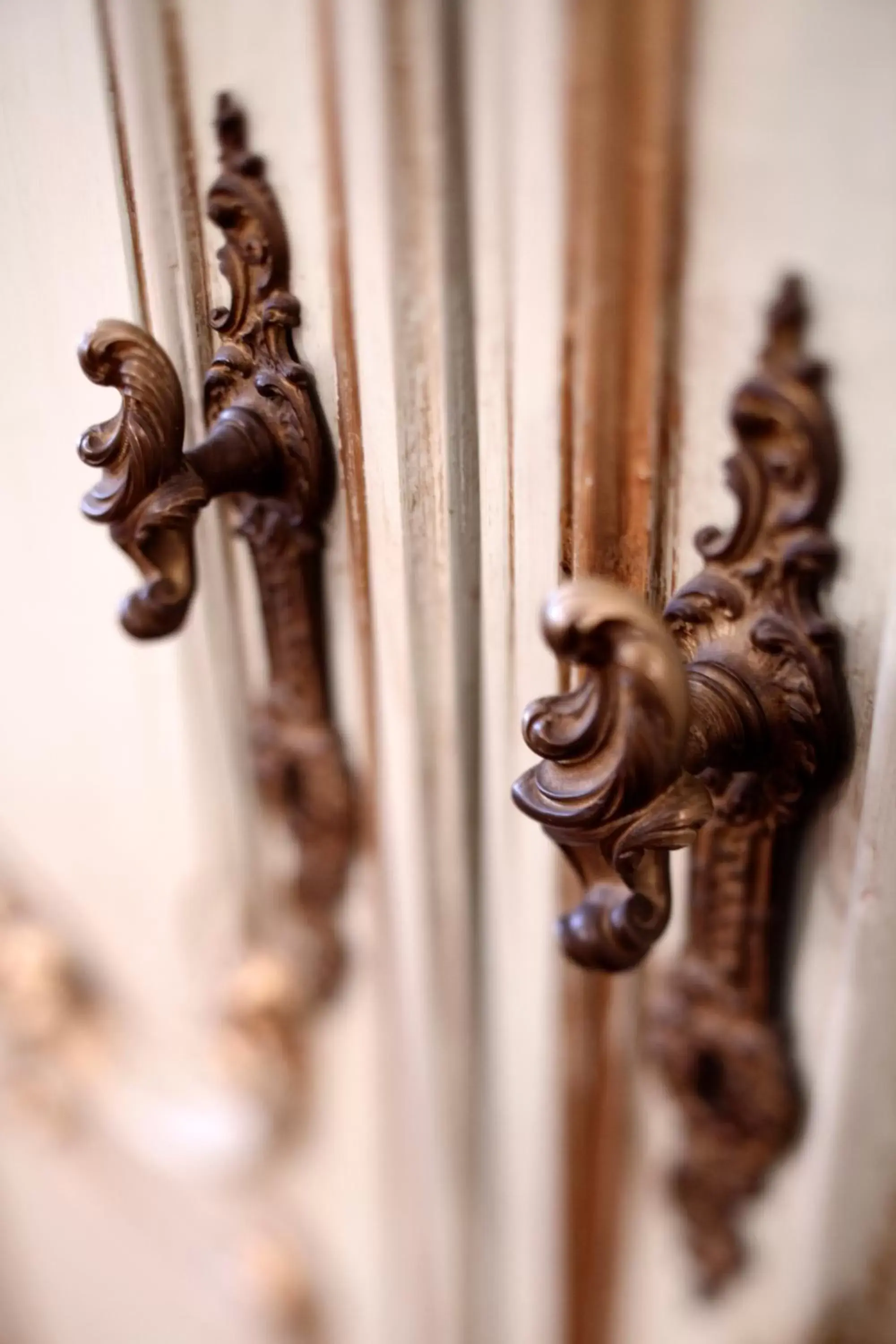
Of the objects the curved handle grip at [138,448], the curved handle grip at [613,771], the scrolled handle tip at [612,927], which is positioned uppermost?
the curved handle grip at [138,448]

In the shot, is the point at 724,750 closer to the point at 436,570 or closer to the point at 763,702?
the point at 763,702

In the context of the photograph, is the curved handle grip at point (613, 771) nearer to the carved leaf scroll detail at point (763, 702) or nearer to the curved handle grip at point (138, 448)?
the carved leaf scroll detail at point (763, 702)

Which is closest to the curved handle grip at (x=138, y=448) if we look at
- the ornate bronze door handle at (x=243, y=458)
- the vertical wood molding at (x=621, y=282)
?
the ornate bronze door handle at (x=243, y=458)

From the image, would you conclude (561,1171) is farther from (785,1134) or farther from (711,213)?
(711,213)

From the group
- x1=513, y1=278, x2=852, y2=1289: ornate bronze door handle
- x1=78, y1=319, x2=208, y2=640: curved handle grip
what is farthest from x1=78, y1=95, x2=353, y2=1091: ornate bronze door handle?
x1=513, y1=278, x2=852, y2=1289: ornate bronze door handle

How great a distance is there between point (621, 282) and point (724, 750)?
12 centimetres

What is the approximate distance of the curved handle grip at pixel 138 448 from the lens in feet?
0.86

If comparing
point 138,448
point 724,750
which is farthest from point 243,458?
point 724,750

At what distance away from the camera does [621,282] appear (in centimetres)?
25

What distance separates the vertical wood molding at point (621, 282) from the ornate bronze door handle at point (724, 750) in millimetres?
25

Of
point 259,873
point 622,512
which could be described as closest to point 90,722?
point 259,873

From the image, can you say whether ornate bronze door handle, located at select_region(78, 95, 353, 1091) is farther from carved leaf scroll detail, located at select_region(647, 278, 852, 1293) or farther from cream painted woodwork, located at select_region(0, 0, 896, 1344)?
carved leaf scroll detail, located at select_region(647, 278, 852, 1293)

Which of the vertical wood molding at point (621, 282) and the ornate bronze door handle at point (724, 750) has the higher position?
the vertical wood molding at point (621, 282)

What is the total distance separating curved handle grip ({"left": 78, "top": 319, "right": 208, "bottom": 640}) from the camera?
0.86 feet
